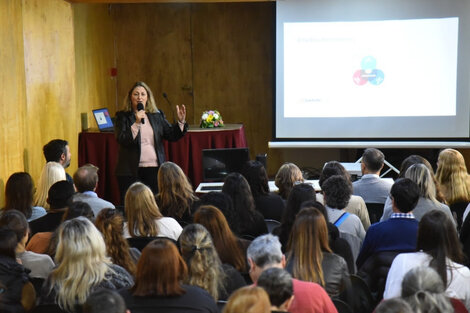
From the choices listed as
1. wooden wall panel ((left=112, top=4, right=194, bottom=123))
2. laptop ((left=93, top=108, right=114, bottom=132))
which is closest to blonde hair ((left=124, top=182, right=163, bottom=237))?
laptop ((left=93, top=108, right=114, bottom=132))

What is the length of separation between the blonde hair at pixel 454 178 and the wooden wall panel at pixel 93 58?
16.3ft

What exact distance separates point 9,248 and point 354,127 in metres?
6.47

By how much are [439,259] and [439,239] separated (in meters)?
0.09

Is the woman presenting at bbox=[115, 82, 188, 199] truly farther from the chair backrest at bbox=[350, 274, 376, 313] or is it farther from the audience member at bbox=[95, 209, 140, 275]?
the chair backrest at bbox=[350, 274, 376, 313]

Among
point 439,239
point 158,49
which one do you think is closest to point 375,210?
point 439,239

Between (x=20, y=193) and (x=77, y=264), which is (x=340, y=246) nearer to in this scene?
(x=77, y=264)

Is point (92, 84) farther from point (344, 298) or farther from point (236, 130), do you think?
point (344, 298)

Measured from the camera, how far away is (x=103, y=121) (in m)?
8.25

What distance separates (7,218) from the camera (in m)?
3.43

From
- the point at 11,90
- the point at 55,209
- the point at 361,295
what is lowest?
the point at 361,295

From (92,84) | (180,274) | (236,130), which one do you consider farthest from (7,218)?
(92,84)

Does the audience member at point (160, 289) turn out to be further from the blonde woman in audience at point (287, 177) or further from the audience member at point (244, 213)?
the blonde woman in audience at point (287, 177)

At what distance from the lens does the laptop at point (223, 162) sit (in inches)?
254

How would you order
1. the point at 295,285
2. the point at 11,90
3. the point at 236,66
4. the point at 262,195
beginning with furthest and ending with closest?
the point at 236,66 → the point at 11,90 → the point at 262,195 → the point at 295,285
